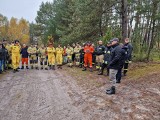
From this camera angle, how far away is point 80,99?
9320 millimetres

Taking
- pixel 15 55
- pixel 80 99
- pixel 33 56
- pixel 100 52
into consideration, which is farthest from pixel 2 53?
pixel 80 99

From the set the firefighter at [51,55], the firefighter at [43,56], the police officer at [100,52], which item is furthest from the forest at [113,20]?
the firefighter at [43,56]

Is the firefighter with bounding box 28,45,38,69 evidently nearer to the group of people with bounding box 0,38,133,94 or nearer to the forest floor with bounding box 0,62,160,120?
the group of people with bounding box 0,38,133,94

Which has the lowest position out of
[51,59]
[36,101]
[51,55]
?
[36,101]

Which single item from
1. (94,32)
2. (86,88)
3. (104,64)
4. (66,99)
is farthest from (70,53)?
(66,99)

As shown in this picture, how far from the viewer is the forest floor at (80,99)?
7590 millimetres

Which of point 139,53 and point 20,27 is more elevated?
point 20,27

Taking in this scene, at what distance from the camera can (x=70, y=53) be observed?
20.7 metres

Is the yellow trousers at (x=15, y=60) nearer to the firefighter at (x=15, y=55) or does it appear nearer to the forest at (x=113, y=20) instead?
the firefighter at (x=15, y=55)

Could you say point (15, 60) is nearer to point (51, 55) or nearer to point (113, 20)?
point (51, 55)

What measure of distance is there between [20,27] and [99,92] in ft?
288

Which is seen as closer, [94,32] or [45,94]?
[45,94]

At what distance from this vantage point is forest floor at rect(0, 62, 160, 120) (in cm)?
759

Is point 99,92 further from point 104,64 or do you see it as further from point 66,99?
point 104,64
